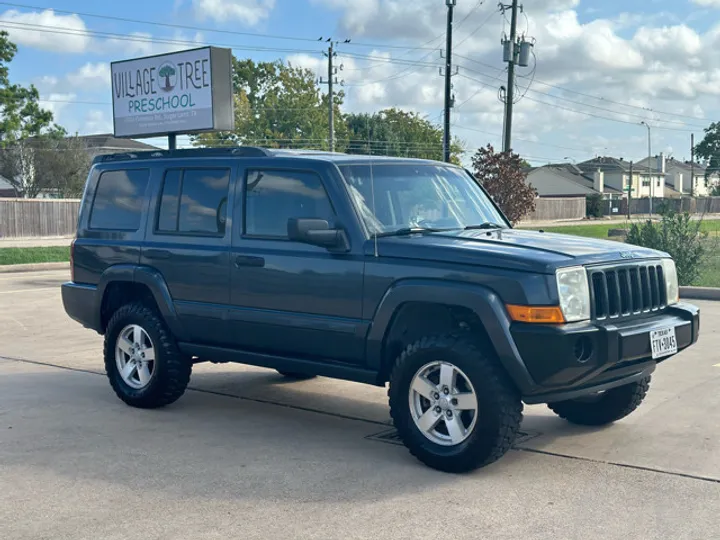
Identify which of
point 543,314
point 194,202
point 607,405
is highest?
point 194,202

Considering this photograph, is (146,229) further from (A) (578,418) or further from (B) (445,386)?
(A) (578,418)

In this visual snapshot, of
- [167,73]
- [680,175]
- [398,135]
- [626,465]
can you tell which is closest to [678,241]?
[626,465]

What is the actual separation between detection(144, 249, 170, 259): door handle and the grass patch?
18.0 metres

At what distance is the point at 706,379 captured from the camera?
8383mm

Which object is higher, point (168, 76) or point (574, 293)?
point (168, 76)

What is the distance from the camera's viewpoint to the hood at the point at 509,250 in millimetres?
5352

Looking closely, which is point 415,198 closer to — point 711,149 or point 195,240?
point 195,240

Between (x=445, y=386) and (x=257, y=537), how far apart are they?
162 cm

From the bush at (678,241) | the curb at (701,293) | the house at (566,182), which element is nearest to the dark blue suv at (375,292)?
the curb at (701,293)

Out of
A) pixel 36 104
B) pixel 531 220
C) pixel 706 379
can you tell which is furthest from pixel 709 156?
pixel 706 379

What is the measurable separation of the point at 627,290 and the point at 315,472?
2.24 meters

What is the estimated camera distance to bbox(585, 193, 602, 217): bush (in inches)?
3236

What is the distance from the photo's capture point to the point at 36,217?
39188 millimetres

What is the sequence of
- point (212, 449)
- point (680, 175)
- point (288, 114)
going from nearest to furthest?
point (212, 449) < point (288, 114) < point (680, 175)
